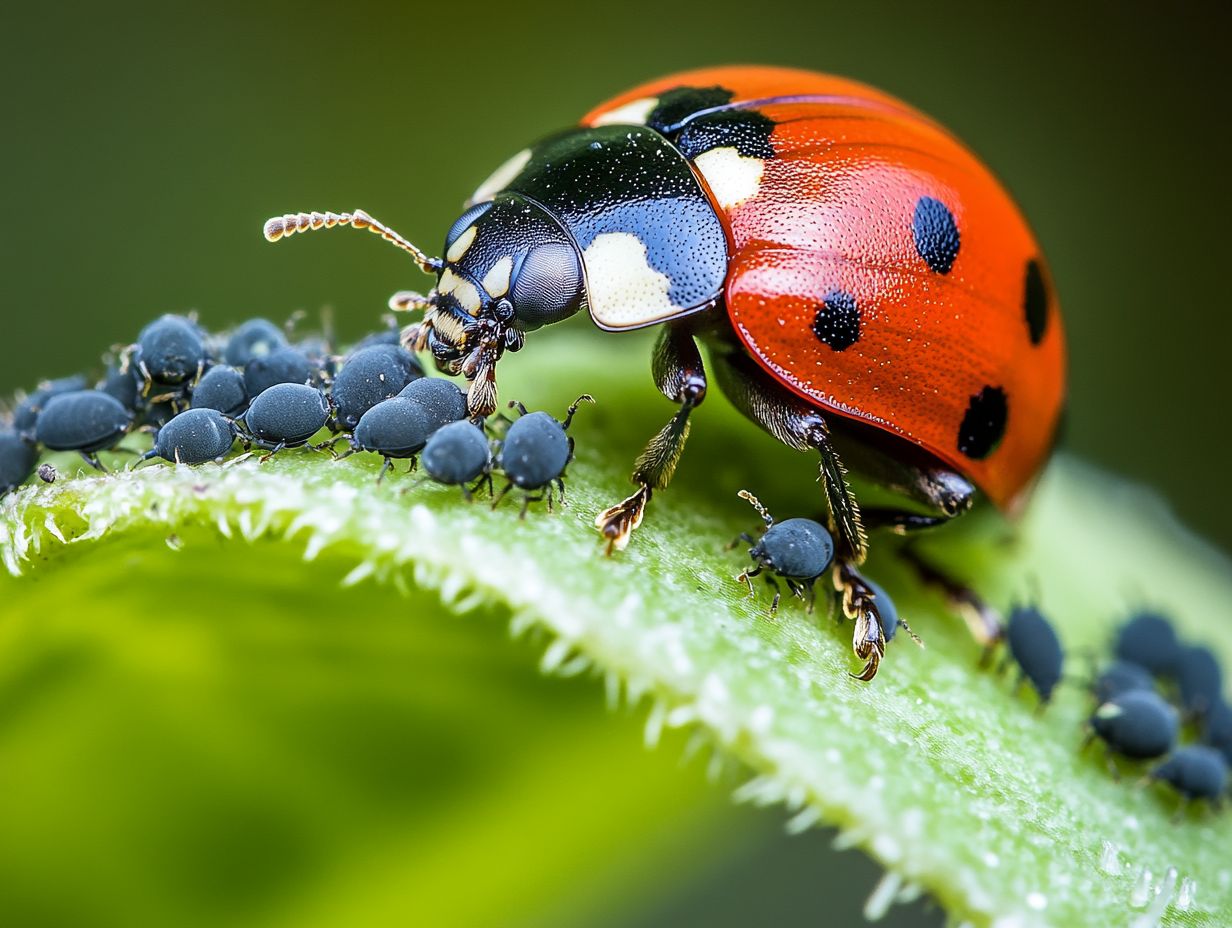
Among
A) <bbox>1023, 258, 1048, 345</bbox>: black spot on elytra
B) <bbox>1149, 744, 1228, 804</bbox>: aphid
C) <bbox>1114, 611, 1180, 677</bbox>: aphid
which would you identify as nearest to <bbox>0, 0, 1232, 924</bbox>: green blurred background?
<bbox>1114, 611, 1180, 677</bbox>: aphid

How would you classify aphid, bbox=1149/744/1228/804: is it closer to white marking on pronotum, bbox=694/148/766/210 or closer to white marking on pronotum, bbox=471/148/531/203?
white marking on pronotum, bbox=694/148/766/210

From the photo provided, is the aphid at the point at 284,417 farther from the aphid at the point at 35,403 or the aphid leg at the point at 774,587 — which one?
the aphid leg at the point at 774,587

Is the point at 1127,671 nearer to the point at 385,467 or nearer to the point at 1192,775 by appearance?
the point at 1192,775

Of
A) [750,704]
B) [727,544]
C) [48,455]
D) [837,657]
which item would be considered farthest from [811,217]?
[48,455]

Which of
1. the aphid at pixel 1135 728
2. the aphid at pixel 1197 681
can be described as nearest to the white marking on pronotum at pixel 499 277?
the aphid at pixel 1135 728

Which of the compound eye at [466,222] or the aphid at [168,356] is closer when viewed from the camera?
the aphid at [168,356]

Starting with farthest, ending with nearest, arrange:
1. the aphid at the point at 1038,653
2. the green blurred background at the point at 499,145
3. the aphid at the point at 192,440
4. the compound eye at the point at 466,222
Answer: the green blurred background at the point at 499,145 < the aphid at the point at 1038,653 < the compound eye at the point at 466,222 < the aphid at the point at 192,440
